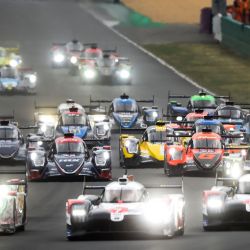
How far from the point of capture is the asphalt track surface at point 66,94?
135ft

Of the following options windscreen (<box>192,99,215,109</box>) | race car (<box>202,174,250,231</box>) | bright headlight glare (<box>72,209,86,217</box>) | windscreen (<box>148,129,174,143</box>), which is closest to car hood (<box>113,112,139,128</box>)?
windscreen (<box>192,99,215,109</box>)

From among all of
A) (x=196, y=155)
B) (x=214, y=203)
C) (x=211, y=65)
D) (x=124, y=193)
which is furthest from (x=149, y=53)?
(x=124, y=193)

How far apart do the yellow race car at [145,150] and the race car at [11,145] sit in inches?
145

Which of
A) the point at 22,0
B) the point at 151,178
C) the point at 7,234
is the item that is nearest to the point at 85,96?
the point at 151,178

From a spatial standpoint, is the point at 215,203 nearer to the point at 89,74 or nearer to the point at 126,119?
the point at 126,119

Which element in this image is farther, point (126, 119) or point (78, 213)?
point (126, 119)

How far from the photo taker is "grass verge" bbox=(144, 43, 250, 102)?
95312 millimetres

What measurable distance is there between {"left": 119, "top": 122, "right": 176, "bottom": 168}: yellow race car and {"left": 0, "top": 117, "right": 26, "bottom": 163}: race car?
368 centimetres

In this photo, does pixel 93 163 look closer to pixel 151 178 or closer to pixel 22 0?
pixel 151 178

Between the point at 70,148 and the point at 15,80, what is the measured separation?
35.2m

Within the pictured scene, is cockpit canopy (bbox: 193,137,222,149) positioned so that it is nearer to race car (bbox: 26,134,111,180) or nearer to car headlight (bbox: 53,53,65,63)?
race car (bbox: 26,134,111,180)

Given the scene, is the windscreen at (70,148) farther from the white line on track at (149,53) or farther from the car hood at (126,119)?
the white line on track at (149,53)

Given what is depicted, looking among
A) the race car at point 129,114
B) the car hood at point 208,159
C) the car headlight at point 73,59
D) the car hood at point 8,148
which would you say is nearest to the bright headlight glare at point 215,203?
the car hood at point 208,159

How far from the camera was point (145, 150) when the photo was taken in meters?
63.0
